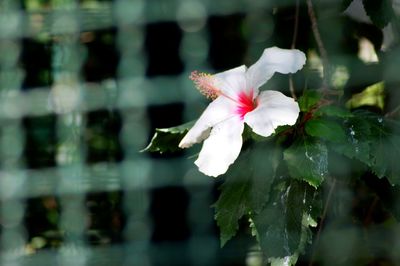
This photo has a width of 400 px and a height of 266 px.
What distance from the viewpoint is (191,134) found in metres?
1.03

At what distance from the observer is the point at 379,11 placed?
1.15 m

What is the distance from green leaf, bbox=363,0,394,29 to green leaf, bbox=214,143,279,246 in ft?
0.79

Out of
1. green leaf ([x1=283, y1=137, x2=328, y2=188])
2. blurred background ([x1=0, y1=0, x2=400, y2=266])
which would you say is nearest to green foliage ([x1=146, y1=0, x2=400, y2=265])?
green leaf ([x1=283, y1=137, x2=328, y2=188])

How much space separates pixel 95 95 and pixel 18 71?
1.09 feet

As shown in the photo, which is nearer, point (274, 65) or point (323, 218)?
point (274, 65)

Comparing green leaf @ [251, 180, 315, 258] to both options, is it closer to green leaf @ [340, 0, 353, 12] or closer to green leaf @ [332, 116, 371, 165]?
green leaf @ [332, 116, 371, 165]

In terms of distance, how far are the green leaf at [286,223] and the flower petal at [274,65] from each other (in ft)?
0.45

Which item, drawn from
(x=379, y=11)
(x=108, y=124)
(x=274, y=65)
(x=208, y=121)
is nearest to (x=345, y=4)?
(x=379, y=11)

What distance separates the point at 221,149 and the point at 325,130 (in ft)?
0.42

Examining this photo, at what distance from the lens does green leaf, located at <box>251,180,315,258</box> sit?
102 centimetres

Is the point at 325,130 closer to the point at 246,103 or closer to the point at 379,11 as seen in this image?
the point at 246,103

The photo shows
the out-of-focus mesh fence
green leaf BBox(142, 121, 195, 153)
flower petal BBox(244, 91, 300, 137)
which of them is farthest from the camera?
the out-of-focus mesh fence

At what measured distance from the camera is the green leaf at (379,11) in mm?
1149

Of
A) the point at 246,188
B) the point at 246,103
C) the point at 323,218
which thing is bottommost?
the point at 323,218
